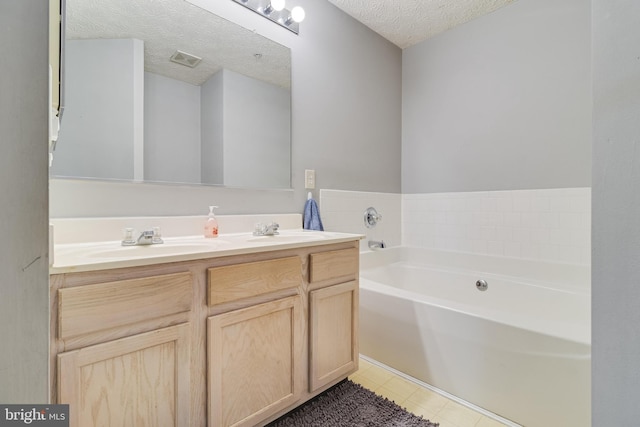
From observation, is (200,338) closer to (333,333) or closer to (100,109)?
(333,333)

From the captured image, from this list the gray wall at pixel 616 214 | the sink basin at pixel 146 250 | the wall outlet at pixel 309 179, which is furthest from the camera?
the wall outlet at pixel 309 179

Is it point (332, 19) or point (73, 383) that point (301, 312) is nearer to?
point (73, 383)

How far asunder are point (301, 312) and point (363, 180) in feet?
4.50

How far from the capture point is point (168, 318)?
35.5 inches

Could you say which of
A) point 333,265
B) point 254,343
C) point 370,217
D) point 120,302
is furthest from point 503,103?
point 120,302

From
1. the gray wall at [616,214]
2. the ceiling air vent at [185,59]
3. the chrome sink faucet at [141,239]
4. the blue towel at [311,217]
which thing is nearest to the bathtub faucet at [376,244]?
the blue towel at [311,217]

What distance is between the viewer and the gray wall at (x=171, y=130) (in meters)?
1.35

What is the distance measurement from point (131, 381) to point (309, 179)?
143cm

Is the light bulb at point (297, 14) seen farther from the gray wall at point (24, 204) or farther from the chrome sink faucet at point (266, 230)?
the gray wall at point (24, 204)

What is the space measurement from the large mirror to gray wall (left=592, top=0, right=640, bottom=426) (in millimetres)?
1472

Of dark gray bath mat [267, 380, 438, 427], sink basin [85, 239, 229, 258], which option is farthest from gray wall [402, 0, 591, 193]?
sink basin [85, 239, 229, 258]

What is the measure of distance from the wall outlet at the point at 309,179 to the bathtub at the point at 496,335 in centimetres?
71

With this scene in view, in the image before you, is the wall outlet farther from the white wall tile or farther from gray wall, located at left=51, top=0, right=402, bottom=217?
the white wall tile

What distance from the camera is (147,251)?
3.40 ft
